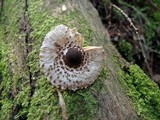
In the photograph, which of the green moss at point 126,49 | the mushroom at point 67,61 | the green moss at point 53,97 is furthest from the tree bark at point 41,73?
the green moss at point 126,49

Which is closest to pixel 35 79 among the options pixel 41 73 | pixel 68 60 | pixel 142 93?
pixel 41 73

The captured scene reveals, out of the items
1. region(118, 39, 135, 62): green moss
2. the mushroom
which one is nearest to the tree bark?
the mushroom

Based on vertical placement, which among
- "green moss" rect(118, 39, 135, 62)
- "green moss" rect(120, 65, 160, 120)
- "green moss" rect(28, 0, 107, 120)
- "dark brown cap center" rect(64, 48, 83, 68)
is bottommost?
"green moss" rect(118, 39, 135, 62)

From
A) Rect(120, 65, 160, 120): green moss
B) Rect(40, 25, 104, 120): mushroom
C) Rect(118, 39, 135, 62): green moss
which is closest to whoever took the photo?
Rect(40, 25, 104, 120): mushroom

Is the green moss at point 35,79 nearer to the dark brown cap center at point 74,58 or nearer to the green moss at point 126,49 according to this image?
the dark brown cap center at point 74,58

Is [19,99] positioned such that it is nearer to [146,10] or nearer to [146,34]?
[146,34]

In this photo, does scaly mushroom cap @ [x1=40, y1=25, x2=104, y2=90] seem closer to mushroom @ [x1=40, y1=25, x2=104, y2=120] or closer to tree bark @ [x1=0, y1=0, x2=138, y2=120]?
mushroom @ [x1=40, y1=25, x2=104, y2=120]

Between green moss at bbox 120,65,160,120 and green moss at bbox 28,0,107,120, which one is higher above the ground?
green moss at bbox 28,0,107,120
